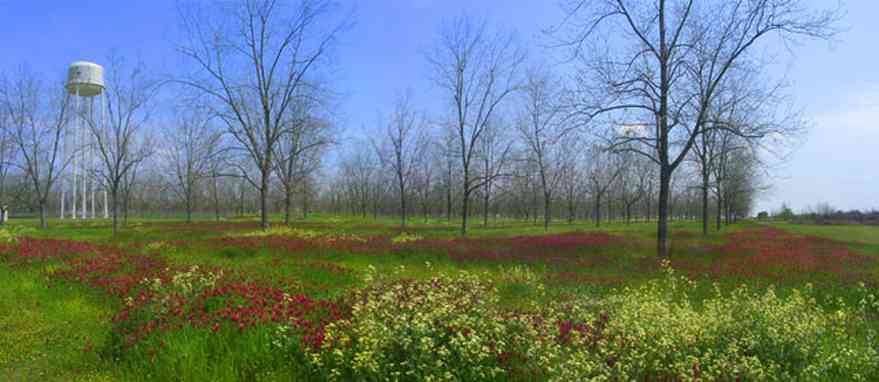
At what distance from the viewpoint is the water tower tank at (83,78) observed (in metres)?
47.1

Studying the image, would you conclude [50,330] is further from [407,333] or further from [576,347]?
[576,347]

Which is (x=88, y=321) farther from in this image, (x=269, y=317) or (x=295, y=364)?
(x=295, y=364)

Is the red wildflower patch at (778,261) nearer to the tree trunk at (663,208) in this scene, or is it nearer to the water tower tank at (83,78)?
the tree trunk at (663,208)

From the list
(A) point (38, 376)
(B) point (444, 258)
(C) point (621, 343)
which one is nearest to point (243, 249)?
(B) point (444, 258)

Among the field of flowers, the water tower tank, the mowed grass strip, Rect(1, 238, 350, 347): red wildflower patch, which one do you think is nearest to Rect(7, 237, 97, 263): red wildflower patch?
the mowed grass strip

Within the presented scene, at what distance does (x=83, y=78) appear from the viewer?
47.6 metres

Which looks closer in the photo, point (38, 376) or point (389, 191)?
point (38, 376)

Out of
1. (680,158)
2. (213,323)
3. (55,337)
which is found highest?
(680,158)

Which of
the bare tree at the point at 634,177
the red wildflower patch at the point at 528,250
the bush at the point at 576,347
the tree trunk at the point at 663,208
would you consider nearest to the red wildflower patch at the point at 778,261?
the tree trunk at the point at 663,208

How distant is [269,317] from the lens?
4867 millimetres

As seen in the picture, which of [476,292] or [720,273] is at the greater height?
[476,292]

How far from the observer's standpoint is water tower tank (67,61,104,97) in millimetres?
47062

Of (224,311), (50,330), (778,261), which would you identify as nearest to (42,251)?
(50,330)

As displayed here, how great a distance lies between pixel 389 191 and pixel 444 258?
208ft
